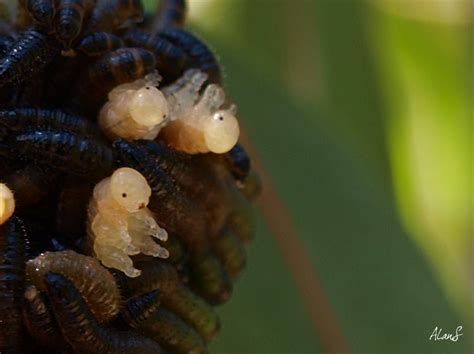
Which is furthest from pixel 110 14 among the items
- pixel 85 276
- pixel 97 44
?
pixel 85 276

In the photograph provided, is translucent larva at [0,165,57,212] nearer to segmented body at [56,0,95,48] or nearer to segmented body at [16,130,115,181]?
segmented body at [16,130,115,181]

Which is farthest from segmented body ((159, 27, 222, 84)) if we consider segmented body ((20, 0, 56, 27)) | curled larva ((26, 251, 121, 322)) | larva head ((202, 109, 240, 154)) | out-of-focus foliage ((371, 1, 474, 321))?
out-of-focus foliage ((371, 1, 474, 321))

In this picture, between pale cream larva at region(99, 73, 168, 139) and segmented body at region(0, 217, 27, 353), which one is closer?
segmented body at region(0, 217, 27, 353)

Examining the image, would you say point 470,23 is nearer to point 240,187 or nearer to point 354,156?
point 354,156

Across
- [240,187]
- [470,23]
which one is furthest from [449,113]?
[240,187]

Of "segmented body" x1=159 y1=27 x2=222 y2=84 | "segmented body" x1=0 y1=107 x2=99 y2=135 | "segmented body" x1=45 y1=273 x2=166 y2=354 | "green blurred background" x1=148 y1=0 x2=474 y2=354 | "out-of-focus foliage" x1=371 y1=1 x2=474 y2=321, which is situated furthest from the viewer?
"out-of-focus foliage" x1=371 y1=1 x2=474 y2=321

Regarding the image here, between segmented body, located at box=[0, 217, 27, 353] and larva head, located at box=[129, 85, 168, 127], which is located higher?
larva head, located at box=[129, 85, 168, 127]

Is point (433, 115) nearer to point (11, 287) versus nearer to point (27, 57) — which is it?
point (27, 57)

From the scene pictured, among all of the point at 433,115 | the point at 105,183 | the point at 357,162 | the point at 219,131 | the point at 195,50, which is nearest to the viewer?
the point at 105,183
